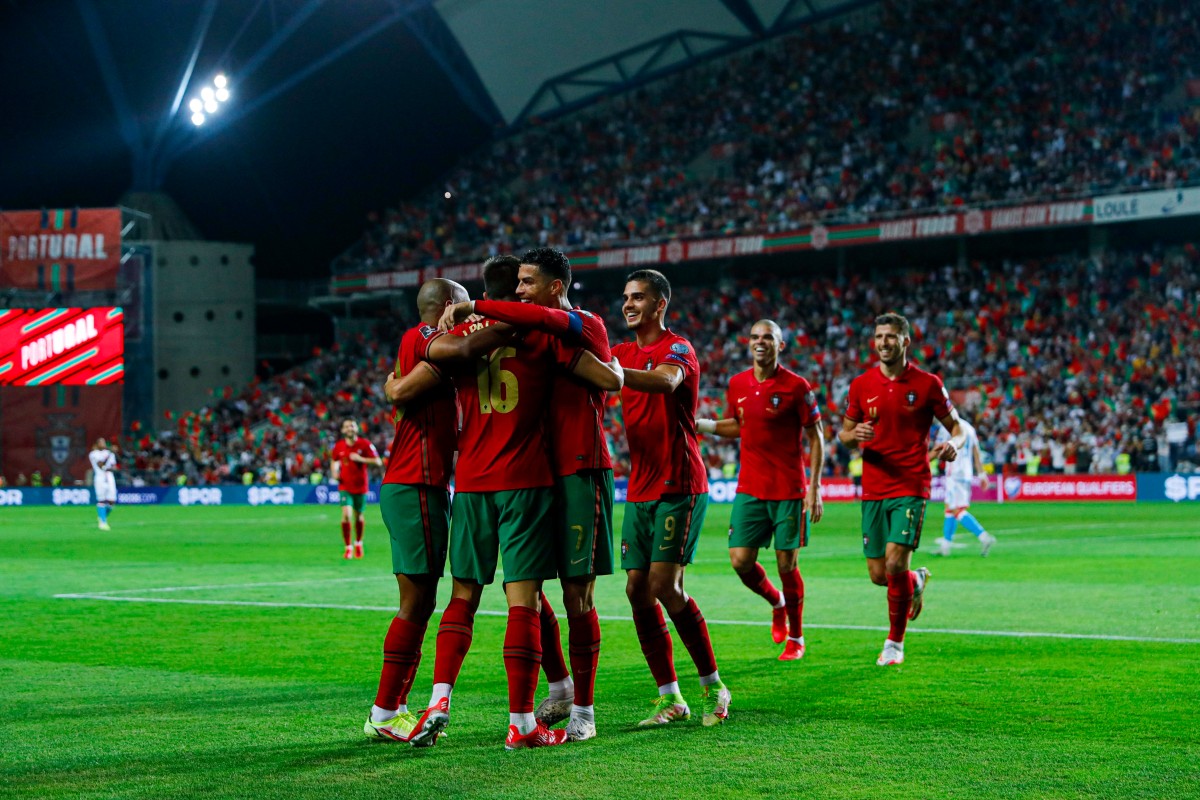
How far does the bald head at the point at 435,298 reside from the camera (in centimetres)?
A: 734

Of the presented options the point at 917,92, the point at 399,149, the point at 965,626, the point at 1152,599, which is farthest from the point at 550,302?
the point at 399,149

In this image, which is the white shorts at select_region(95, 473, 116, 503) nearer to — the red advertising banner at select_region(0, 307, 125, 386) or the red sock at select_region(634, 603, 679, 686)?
the red advertising banner at select_region(0, 307, 125, 386)

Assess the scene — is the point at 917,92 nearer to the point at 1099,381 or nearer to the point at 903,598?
the point at 1099,381

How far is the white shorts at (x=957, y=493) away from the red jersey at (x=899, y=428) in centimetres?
1069

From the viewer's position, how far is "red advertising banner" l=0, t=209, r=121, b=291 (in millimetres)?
46250

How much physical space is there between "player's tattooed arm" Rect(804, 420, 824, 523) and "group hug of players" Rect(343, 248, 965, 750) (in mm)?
2164

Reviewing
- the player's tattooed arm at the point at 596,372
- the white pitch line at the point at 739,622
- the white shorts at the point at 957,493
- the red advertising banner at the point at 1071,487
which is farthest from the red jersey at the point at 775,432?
the red advertising banner at the point at 1071,487

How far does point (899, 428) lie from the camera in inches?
405

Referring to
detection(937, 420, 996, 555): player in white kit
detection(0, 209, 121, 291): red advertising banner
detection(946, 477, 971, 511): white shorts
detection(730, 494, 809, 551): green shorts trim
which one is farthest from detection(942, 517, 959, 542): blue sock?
detection(0, 209, 121, 291): red advertising banner

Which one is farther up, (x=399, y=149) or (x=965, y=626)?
(x=399, y=149)

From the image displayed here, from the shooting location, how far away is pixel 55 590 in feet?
53.9

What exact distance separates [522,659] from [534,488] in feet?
2.71

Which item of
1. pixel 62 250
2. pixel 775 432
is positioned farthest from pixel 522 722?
pixel 62 250

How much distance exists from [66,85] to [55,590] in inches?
1452
